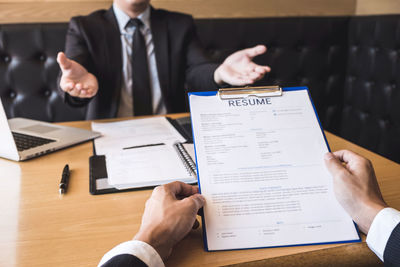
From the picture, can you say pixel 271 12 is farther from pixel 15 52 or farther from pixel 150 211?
pixel 150 211

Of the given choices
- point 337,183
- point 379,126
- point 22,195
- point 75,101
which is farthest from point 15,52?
point 379,126

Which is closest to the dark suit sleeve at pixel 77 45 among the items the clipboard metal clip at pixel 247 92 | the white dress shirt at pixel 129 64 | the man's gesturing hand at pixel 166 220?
the white dress shirt at pixel 129 64

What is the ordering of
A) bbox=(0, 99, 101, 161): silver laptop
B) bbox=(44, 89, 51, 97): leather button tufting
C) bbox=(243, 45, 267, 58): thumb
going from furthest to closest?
bbox=(44, 89, 51, 97): leather button tufting, bbox=(243, 45, 267, 58): thumb, bbox=(0, 99, 101, 161): silver laptop

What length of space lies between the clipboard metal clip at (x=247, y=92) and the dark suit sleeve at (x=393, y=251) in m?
0.33

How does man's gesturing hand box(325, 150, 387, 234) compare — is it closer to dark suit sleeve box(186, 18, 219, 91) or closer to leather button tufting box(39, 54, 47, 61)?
dark suit sleeve box(186, 18, 219, 91)

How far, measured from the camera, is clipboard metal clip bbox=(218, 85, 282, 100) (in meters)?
0.71

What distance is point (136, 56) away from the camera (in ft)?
5.33

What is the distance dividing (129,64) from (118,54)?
8 centimetres

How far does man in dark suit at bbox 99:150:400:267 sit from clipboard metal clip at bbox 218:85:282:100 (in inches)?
7.0

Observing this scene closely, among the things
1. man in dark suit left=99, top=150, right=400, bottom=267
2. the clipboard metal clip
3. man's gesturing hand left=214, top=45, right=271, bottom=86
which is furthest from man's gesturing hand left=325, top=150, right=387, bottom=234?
man's gesturing hand left=214, top=45, right=271, bottom=86

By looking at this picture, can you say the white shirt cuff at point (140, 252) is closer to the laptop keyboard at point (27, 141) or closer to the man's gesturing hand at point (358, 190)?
the man's gesturing hand at point (358, 190)

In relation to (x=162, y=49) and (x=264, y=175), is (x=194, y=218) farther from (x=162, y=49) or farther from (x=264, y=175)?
(x=162, y=49)

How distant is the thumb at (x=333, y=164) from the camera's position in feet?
1.98

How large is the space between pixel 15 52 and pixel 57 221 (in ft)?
4.72
